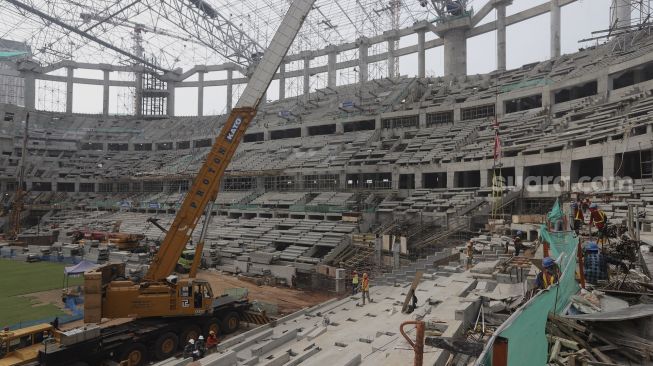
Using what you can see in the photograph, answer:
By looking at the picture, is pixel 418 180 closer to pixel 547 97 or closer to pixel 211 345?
pixel 547 97

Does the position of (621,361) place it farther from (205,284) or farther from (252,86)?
(252,86)

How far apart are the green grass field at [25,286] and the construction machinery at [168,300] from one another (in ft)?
24.6

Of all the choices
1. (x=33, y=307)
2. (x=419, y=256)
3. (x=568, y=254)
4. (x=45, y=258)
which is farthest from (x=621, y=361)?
(x=45, y=258)

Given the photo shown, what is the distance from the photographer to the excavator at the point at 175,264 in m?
14.9

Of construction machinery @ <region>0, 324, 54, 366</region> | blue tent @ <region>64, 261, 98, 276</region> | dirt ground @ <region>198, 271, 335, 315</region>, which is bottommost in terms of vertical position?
dirt ground @ <region>198, 271, 335, 315</region>

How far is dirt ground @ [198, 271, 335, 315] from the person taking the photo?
2311cm

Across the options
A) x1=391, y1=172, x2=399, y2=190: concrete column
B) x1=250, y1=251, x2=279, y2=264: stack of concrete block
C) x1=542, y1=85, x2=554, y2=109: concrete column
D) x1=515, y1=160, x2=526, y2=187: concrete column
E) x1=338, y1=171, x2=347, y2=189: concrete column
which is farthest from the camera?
x1=338, y1=171, x2=347, y2=189: concrete column

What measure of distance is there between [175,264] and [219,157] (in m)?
4.78

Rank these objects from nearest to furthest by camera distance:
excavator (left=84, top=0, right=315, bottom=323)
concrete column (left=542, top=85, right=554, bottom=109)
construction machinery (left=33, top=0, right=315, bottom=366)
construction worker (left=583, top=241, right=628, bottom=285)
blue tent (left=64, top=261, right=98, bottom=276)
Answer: construction worker (left=583, top=241, right=628, bottom=285)
construction machinery (left=33, top=0, right=315, bottom=366)
excavator (left=84, top=0, right=315, bottom=323)
blue tent (left=64, top=261, right=98, bottom=276)
concrete column (left=542, top=85, right=554, bottom=109)

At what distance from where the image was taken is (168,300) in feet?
50.6

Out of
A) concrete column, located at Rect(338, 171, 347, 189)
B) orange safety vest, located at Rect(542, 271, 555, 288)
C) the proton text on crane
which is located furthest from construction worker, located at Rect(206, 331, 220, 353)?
concrete column, located at Rect(338, 171, 347, 189)

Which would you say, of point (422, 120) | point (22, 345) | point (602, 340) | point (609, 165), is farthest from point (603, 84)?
point (22, 345)

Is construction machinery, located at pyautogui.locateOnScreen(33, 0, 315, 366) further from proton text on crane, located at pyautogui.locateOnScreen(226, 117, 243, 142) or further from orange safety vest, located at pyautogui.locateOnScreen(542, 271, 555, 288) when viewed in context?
orange safety vest, located at pyautogui.locateOnScreen(542, 271, 555, 288)

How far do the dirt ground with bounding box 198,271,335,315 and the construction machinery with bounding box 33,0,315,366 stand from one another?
5.30 metres
